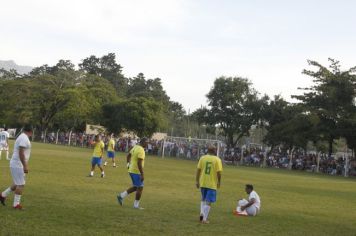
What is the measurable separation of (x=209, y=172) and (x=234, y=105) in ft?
166

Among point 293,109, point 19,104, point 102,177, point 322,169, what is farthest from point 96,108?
point 102,177

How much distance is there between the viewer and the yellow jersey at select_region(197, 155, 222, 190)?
1212 cm

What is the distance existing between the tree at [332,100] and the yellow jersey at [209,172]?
37493 mm

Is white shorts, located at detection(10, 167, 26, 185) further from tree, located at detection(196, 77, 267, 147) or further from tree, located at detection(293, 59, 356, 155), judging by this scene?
tree, located at detection(196, 77, 267, 147)

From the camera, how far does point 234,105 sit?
62.2 metres

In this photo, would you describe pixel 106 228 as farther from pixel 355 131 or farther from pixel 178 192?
pixel 355 131

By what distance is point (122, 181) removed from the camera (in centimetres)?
2089

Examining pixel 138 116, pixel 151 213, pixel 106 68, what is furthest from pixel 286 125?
pixel 106 68

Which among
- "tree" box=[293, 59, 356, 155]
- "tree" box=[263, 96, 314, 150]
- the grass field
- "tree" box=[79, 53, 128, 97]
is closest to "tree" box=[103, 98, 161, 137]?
"tree" box=[263, 96, 314, 150]

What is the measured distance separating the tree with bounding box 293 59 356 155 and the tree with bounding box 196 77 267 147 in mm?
11530

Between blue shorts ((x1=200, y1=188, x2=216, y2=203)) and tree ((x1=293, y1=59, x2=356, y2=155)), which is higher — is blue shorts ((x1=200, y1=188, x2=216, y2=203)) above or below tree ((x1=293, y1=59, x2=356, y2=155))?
below

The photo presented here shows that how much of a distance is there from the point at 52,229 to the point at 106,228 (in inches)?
41.6

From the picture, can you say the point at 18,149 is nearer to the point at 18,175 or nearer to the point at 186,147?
the point at 18,175

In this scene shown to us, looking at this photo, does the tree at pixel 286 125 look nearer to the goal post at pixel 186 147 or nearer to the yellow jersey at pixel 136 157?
the goal post at pixel 186 147
